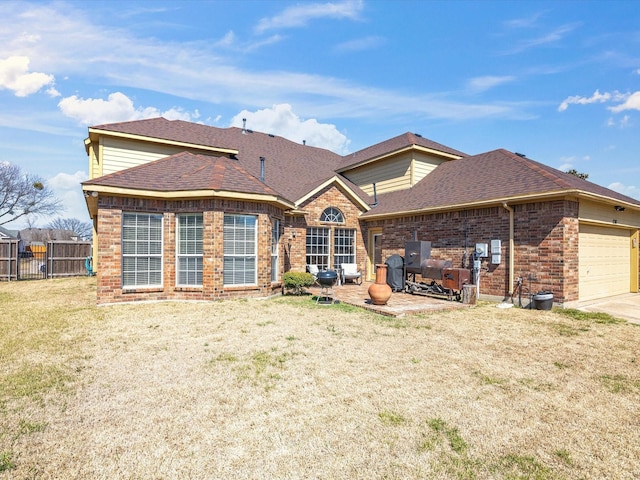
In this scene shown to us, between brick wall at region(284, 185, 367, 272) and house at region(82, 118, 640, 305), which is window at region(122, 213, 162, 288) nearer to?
house at region(82, 118, 640, 305)

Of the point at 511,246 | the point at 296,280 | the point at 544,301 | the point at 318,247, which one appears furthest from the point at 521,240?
the point at 318,247

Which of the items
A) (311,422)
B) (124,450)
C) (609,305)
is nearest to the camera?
(124,450)

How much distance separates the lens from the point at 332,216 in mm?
15422

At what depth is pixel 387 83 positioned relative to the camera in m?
14.2

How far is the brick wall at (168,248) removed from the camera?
31.5 ft

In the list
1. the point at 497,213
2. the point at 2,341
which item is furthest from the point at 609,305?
the point at 2,341

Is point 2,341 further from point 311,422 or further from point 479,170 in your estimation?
point 479,170

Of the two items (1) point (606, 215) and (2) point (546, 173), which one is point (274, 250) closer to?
(2) point (546, 173)

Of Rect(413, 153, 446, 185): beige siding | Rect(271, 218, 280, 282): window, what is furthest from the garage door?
Rect(271, 218, 280, 282): window

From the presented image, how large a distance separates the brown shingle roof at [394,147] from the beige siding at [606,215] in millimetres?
7477

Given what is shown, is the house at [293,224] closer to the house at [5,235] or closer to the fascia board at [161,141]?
the fascia board at [161,141]

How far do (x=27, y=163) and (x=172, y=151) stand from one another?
35421 millimetres

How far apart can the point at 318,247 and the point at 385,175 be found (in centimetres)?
585

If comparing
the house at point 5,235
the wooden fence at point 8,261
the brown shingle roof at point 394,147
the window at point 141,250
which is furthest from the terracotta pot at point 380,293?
the house at point 5,235
